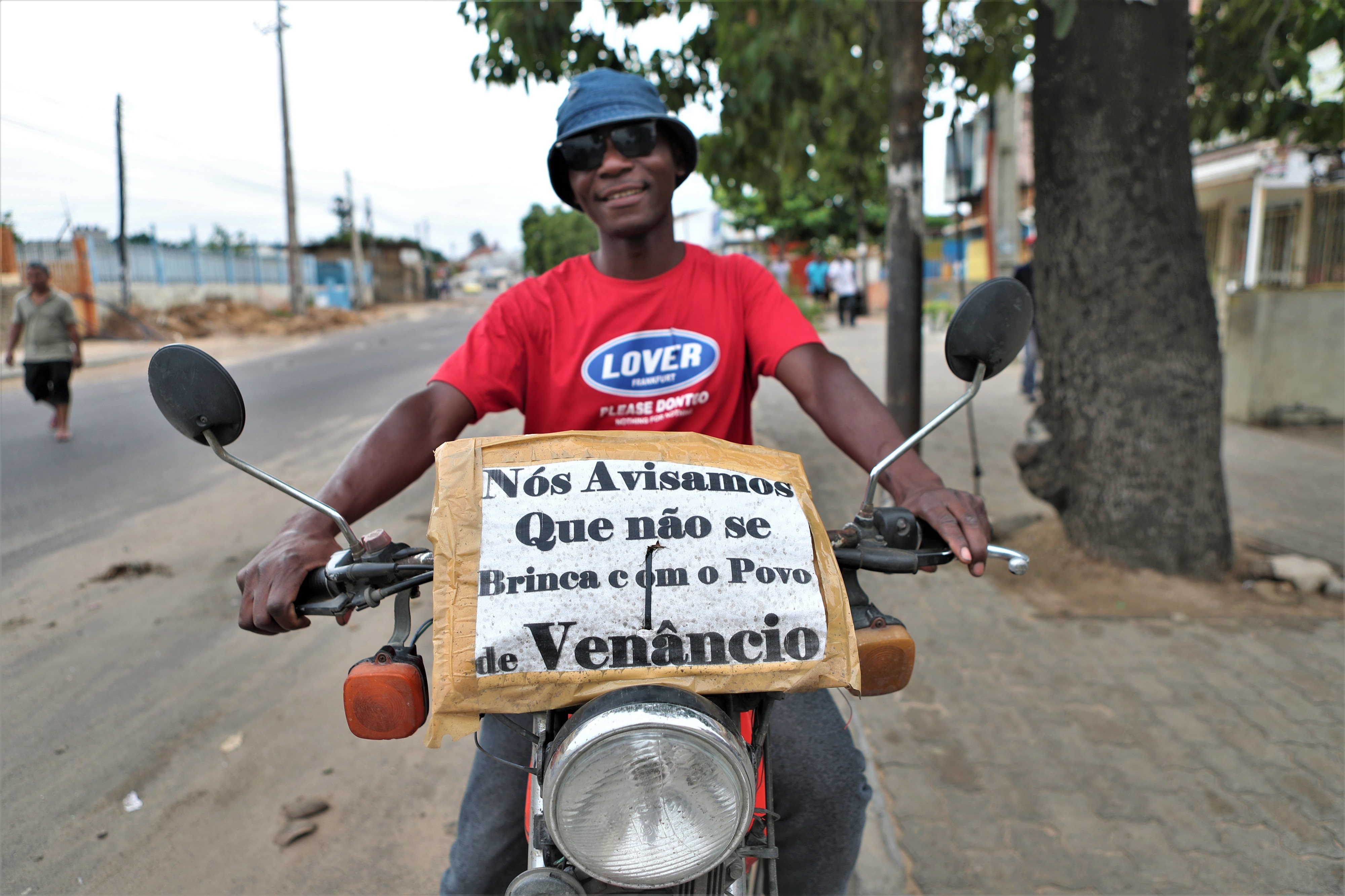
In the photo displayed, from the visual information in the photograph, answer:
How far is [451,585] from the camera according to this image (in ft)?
3.91

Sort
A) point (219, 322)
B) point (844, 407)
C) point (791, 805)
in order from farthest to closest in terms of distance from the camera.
Answer: 1. point (219, 322)
2. point (844, 407)
3. point (791, 805)

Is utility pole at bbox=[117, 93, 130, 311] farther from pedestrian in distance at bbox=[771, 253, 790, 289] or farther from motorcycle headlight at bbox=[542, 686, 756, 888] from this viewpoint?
motorcycle headlight at bbox=[542, 686, 756, 888]

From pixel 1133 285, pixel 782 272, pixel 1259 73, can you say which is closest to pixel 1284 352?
pixel 1259 73

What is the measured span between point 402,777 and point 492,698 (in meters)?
2.11

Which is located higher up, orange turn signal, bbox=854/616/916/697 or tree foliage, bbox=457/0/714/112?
tree foliage, bbox=457/0/714/112

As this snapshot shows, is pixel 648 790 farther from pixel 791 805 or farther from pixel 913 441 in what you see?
pixel 791 805

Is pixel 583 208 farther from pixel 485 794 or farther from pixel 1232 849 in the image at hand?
pixel 1232 849

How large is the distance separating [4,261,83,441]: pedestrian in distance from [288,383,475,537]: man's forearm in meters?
8.54

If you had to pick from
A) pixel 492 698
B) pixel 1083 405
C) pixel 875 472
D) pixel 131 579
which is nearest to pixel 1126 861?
pixel 875 472

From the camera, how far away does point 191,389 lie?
1.33m

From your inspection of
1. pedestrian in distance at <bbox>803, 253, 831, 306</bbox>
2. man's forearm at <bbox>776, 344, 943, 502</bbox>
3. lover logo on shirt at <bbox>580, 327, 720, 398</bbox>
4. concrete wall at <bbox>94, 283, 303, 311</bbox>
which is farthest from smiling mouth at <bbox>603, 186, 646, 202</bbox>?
concrete wall at <bbox>94, 283, 303, 311</bbox>

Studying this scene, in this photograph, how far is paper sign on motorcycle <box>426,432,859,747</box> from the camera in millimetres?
1140

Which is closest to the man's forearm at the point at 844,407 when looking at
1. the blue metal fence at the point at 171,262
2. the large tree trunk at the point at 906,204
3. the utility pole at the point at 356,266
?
the large tree trunk at the point at 906,204

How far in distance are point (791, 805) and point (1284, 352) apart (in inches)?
352
